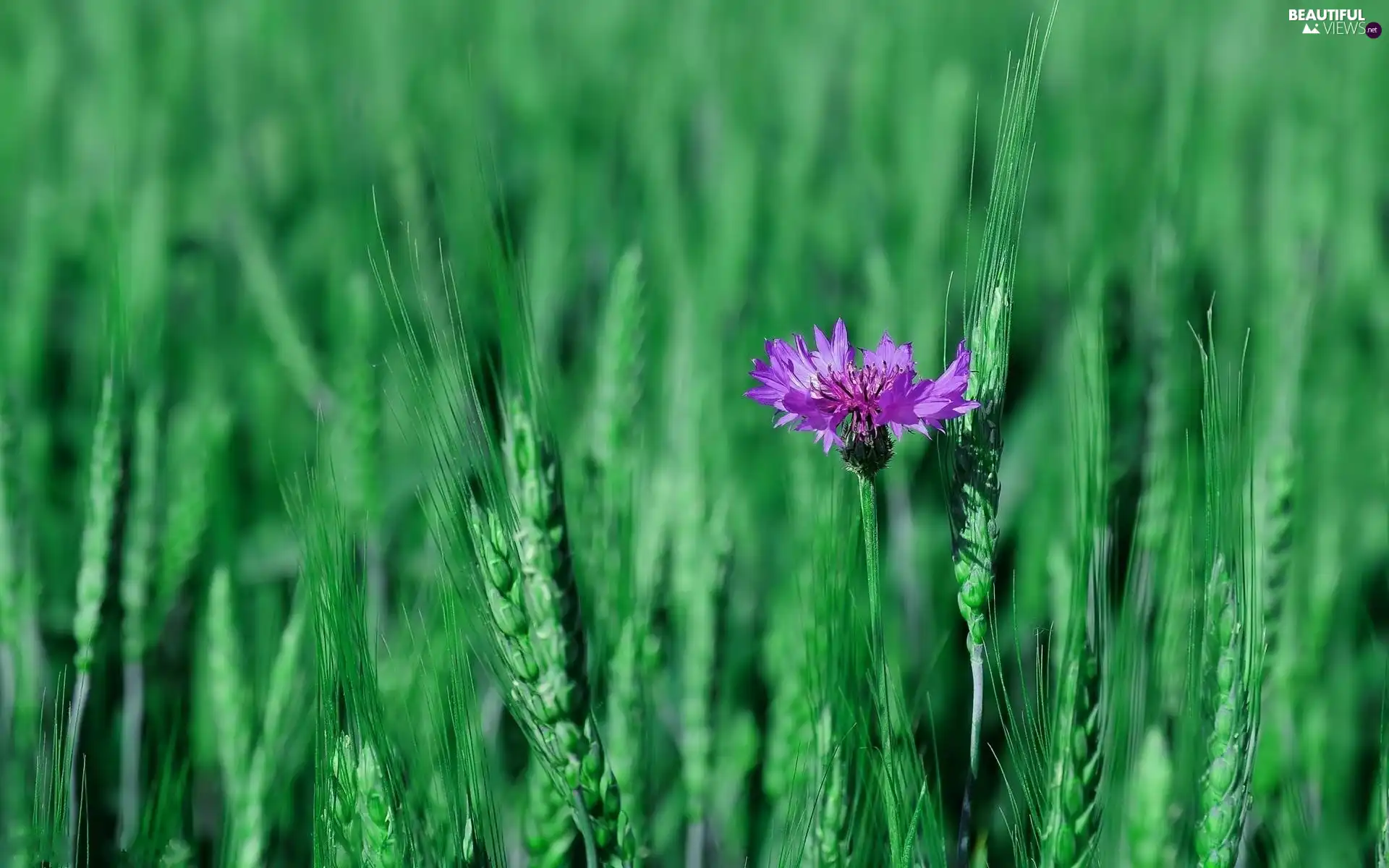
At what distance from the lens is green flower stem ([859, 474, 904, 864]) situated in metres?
0.59

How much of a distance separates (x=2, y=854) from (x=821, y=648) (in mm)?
558

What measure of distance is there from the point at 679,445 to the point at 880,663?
1.62 ft

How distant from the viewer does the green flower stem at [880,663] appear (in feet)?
1.93

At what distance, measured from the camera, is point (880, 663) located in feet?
2.03

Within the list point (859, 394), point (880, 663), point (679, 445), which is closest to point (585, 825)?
point (880, 663)

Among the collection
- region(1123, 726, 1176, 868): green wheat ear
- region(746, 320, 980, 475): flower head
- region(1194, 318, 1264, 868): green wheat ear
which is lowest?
region(1123, 726, 1176, 868): green wheat ear

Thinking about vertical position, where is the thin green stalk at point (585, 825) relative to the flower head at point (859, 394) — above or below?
below

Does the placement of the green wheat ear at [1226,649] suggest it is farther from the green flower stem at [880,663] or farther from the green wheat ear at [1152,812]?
the green flower stem at [880,663]

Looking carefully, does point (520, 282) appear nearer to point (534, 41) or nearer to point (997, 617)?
point (997, 617)

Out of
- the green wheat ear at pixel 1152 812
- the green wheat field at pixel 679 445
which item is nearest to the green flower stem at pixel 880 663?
the green wheat field at pixel 679 445

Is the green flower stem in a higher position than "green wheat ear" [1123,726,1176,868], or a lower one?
higher

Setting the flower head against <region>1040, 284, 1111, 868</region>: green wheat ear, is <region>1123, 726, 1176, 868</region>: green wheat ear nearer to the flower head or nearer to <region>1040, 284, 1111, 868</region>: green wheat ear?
<region>1040, 284, 1111, 868</region>: green wheat ear

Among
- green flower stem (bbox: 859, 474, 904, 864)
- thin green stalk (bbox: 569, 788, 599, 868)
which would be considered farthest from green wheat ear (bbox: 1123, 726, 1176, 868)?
thin green stalk (bbox: 569, 788, 599, 868)

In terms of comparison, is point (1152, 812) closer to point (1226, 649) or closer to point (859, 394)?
point (1226, 649)
